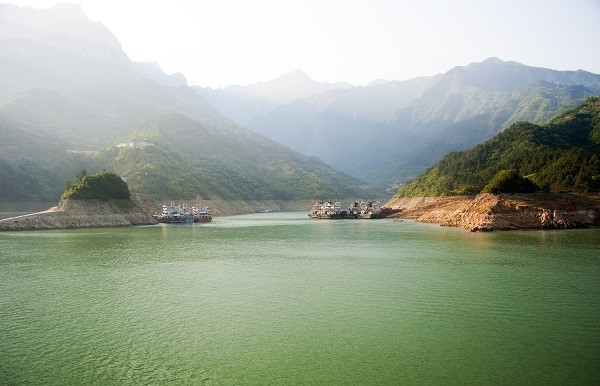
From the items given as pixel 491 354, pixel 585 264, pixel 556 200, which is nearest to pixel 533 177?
pixel 556 200

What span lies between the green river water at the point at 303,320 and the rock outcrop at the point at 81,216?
1885 inches

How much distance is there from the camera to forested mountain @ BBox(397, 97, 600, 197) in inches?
3290

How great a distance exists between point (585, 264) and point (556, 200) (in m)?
45.3

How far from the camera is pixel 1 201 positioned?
108688mm

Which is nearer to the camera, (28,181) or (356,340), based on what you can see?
(356,340)

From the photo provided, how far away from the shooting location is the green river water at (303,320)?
16.3 m

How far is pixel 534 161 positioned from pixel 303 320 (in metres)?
94.8

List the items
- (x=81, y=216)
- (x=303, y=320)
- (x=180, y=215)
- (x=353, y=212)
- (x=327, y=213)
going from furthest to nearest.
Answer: (x=353, y=212), (x=327, y=213), (x=180, y=215), (x=81, y=216), (x=303, y=320)

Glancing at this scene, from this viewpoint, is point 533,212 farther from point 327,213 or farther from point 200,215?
point 200,215

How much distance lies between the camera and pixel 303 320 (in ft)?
75.7

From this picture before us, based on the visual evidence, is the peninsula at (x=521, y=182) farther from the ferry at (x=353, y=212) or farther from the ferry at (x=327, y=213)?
the ferry at (x=327, y=213)

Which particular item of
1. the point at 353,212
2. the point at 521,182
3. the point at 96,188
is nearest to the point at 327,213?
the point at 353,212

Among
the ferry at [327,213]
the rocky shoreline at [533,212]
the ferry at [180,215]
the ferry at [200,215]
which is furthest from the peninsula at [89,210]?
the rocky shoreline at [533,212]

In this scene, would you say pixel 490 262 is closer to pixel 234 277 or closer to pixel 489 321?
pixel 489 321
